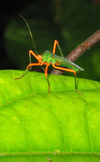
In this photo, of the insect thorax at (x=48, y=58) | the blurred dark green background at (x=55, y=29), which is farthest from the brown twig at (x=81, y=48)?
the blurred dark green background at (x=55, y=29)

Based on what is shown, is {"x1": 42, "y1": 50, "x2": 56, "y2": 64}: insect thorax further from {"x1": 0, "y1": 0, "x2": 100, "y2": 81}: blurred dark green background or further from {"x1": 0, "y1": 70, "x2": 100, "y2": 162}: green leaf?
{"x1": 0, "y1": 0, "x2": 100, "y2": 81}: blurred dark green background

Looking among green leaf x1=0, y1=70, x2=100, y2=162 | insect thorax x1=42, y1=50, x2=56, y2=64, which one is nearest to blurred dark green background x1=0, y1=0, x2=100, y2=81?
insect thorax x1=42, y1=50, x2=56, y2=64

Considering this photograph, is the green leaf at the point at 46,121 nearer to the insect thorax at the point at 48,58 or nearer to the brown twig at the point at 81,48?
the brown twig at the point at 81,48

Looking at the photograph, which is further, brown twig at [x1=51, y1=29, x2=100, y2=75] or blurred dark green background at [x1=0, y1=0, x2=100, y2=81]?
blurred dark green background at [x1=0, y1=0, x2=100, y2=81]

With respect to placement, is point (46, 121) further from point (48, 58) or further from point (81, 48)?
point (48, 58)

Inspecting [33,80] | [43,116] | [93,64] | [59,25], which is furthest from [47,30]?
[43,116]

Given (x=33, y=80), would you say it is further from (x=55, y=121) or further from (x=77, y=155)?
(x=77, y=155)

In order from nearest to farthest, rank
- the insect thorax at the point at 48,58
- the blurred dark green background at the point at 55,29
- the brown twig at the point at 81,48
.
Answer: the brown twig at the point at 81,48 < the insect thorax at the point at 48,58 < the blurred dark green background at the point at 55,29

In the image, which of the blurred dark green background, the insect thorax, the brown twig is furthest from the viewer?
the blurred dark green background

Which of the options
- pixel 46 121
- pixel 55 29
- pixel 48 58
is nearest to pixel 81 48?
pixel 48 58
